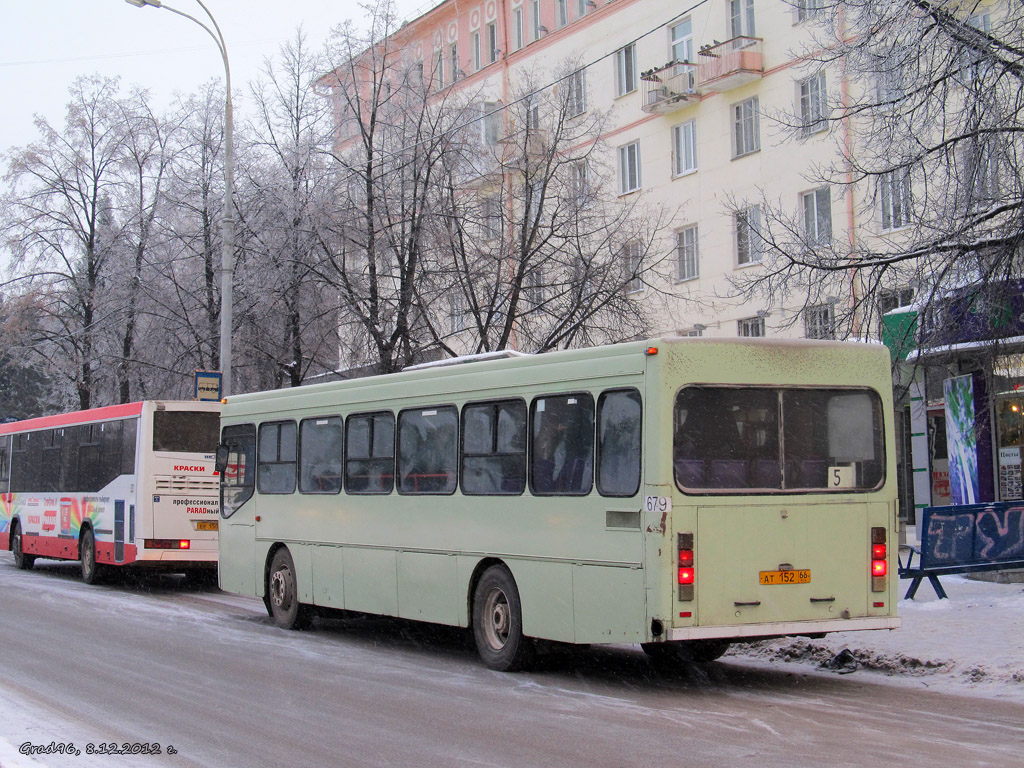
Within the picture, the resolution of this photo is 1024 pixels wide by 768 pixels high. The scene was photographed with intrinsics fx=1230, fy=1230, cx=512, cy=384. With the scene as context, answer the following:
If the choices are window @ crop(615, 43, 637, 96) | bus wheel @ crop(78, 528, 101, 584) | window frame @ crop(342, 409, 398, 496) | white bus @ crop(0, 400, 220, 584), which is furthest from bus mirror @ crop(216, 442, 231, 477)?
window @ crop(615, 43, 637, 96)

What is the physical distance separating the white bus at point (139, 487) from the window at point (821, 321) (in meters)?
9.27

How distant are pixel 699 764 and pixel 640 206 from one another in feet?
93.5

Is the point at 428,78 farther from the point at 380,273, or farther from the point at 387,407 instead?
the point at 387,407

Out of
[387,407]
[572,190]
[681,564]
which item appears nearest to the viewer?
Answer: [681,564]

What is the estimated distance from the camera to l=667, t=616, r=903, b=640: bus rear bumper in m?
9.23

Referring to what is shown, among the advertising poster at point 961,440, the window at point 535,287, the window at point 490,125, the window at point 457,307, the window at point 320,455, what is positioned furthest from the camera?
the window at point 490,125

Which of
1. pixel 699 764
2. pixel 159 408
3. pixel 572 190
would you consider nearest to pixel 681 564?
Result: pixel 699 764

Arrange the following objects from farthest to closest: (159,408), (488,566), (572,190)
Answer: (572,190) → (159,408) → (488,566)

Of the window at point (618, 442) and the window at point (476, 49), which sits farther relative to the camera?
the window at point (476, 49)

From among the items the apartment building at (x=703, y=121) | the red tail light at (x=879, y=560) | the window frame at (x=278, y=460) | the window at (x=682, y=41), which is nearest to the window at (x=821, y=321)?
the red tail light at (x=879, y=560)

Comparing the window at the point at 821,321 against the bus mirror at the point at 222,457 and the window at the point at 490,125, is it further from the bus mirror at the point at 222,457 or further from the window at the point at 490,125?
the window at the point at 490,125

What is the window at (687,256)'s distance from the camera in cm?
3292

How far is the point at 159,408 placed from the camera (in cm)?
1917

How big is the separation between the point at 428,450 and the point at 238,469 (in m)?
4.47
